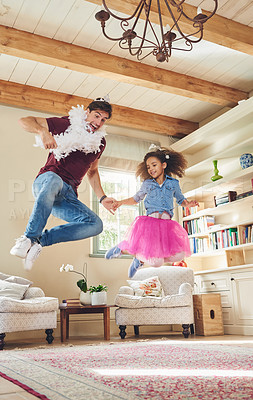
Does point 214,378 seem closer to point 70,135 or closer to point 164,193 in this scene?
point 70,135

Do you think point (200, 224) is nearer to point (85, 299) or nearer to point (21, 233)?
point (85, 299)

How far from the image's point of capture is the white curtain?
613 centimetres

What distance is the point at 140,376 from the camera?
186 centimetres

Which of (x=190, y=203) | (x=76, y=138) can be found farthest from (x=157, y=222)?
(x=76, y=138)

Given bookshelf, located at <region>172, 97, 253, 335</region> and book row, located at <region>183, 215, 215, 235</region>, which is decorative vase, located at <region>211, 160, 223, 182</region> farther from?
book row, located at <region>183, 215, 215, 235</region>

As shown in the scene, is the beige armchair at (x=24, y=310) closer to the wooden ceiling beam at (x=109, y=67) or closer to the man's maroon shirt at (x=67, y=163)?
the man's maroon shirt at (x=67, y=163)

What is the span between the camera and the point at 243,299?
4.97 meters

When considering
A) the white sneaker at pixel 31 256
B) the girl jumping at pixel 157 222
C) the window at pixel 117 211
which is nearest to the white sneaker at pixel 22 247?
the white sneaker at pixel 31 256

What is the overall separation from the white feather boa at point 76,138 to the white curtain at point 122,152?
3291 mm

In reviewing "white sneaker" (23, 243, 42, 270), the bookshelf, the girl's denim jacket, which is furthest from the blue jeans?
the bookshelf

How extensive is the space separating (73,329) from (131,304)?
109 cm

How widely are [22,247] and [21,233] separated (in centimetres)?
326

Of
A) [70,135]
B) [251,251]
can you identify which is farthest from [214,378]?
[251,251]

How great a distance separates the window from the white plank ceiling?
1.11 m
